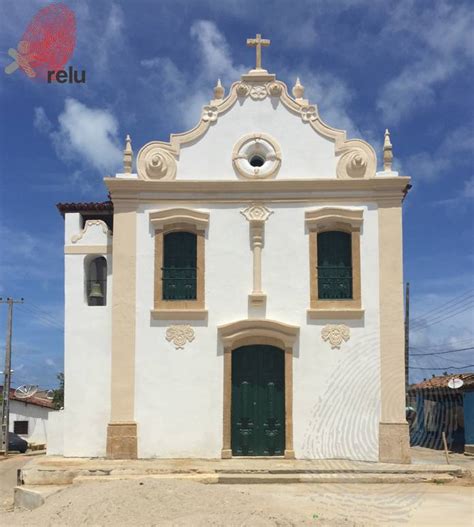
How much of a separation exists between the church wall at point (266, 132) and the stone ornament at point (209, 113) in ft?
0.56

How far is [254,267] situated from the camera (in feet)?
53.5

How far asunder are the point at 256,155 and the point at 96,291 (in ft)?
A: 16.5

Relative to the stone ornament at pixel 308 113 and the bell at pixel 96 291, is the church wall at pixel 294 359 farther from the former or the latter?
the stone ornament at pixel 308 113

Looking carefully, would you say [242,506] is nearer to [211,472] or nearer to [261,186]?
[211,472]

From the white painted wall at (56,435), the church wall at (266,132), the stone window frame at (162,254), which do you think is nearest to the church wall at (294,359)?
the stone window frame at (162,254)

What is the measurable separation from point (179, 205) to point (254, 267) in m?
2.30

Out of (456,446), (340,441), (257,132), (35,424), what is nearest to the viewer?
(340,441)

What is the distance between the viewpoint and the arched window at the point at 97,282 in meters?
17.0

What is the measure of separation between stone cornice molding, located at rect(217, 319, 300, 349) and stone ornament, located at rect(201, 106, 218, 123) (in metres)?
4.91

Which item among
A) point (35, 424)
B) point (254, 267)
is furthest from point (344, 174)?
point (35, 424)

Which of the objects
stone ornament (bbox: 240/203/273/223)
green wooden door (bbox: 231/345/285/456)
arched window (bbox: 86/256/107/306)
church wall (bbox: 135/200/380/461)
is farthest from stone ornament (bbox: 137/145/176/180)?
green wooden door (bbox: 231/345/285/456)

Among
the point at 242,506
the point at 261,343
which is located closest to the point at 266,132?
the point at 261,343

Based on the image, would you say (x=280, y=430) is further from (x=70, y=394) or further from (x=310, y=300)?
(x=70, y=394)

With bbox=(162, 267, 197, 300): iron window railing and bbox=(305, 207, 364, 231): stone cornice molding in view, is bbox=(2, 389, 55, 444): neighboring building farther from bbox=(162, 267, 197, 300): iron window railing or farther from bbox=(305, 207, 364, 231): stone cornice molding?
bbox=(305, 207, 364, 231): stone cornice molding
